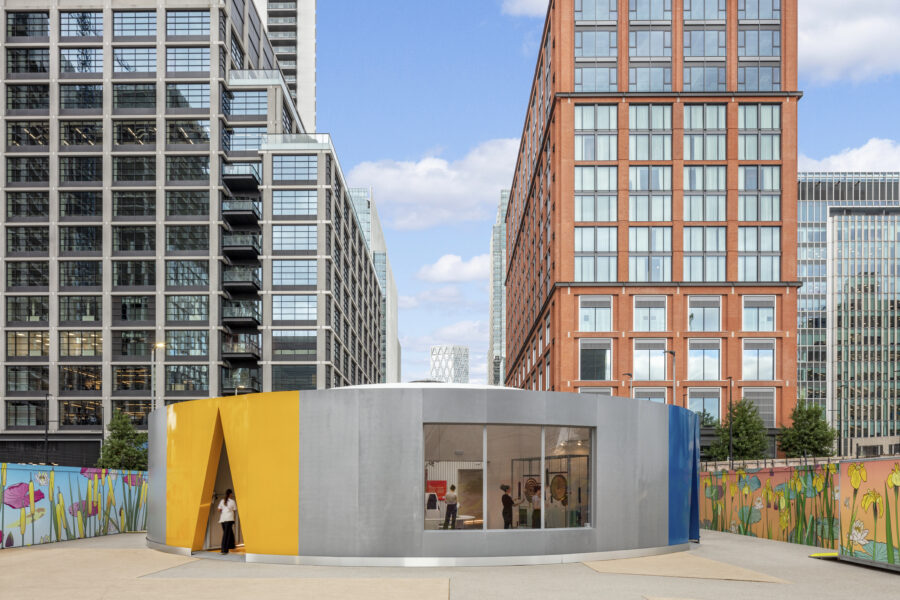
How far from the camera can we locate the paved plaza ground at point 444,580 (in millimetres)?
15406

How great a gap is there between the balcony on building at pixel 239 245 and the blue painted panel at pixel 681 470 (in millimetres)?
59011

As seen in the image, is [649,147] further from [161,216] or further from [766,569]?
[766,569]

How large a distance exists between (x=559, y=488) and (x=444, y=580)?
4650 millimetres

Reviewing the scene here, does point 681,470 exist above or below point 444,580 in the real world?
above

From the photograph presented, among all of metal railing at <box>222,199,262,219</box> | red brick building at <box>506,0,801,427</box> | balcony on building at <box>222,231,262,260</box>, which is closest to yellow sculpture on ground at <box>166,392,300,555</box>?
red brick building at <box>506,0,801,427</box>

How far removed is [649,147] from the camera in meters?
73.1

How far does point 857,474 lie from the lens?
21000mm

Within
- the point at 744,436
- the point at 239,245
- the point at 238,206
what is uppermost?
the point at 238,206

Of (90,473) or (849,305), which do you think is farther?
(849,305)

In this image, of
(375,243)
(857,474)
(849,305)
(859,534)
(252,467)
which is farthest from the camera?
(375,243)

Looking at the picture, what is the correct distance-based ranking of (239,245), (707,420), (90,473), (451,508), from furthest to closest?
(239,245) < (707,420) < (90,473) < (451,508)

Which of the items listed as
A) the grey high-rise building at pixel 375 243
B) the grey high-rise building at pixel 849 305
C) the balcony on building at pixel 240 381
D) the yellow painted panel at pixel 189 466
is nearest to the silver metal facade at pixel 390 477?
the yellow painted panel at pixel 189 466

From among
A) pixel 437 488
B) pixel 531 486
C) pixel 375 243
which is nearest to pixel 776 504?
pixel 531 486

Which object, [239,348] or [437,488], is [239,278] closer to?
[239,348]
